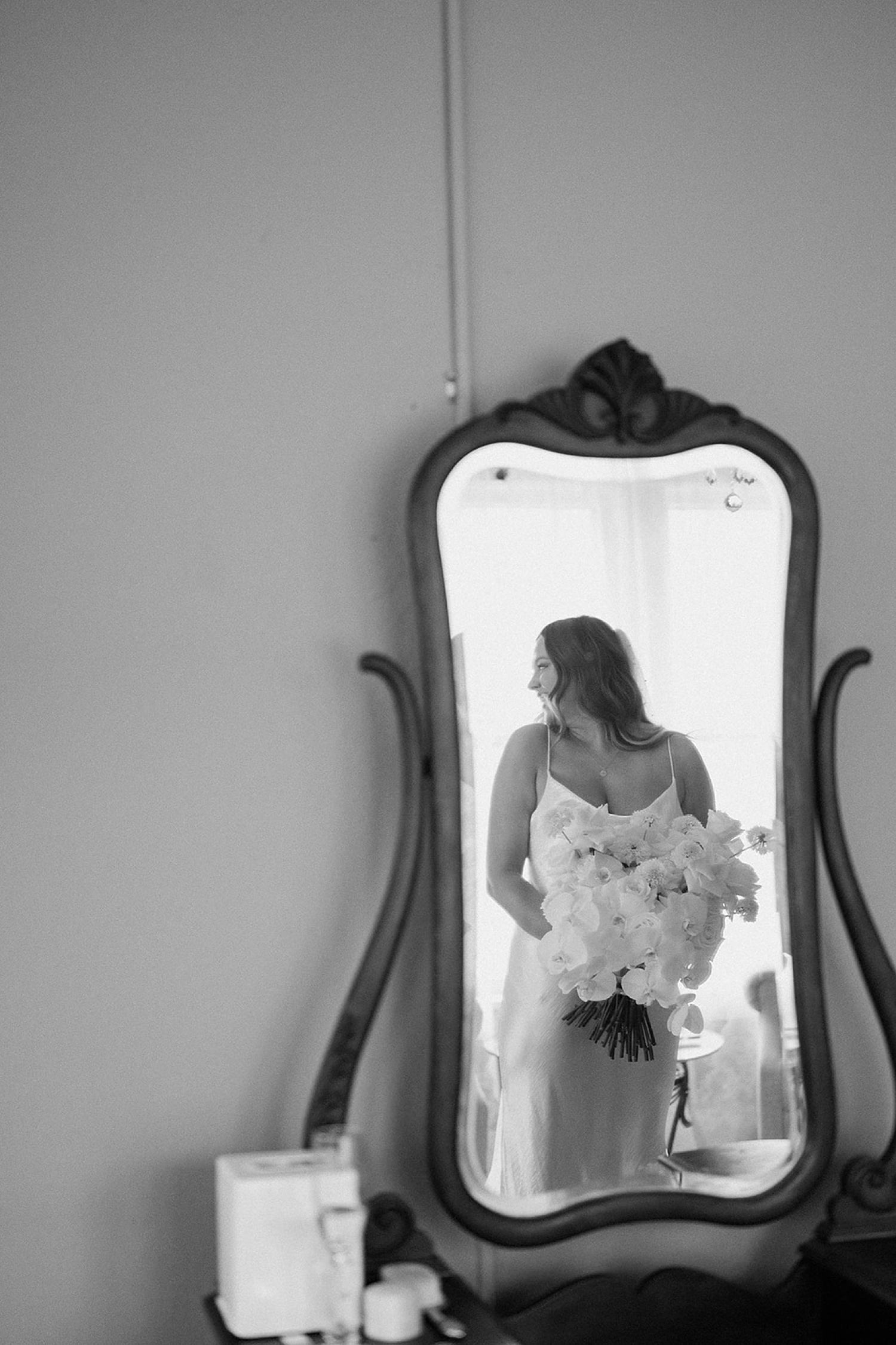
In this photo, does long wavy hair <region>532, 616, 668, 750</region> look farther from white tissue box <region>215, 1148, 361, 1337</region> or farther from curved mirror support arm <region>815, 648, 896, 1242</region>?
white tissue box <region>215, 1148, 361, 1337</region>

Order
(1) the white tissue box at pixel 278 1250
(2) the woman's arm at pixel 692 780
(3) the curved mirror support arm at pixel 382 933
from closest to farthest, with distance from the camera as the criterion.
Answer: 1. (1) the white tissue box at pixel 278 1250
2. (3) the curved mirror support arm at pixel 382 933
3. (2) the woman's arm at pixel 692 780

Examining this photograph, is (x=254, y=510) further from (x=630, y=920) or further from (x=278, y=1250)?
(x=278, y=1250)

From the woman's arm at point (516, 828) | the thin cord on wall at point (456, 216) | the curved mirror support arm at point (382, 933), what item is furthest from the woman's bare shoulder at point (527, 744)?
→ the thin cord on wall at point (456, 216)

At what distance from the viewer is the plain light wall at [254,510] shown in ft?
5.74

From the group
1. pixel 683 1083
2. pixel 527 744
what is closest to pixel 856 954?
pixel 683 1083

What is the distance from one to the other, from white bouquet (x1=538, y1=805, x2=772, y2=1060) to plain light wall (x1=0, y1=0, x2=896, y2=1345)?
0.69 feet

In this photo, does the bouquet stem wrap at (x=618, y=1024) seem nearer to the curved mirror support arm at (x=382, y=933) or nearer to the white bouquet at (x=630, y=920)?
the white bouquet at (x=630, y=920)

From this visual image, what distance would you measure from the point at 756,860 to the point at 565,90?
3.68 ft

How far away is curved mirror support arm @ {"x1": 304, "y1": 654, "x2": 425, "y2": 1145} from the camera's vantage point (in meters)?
1.74

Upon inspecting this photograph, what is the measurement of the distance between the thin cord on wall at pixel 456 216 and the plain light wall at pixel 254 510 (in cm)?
2

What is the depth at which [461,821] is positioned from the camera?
1792 millimetres

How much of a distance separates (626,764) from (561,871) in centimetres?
17

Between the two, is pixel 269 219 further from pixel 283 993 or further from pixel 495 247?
pixel 283 993

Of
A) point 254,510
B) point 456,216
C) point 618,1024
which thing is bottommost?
point 618,1024
